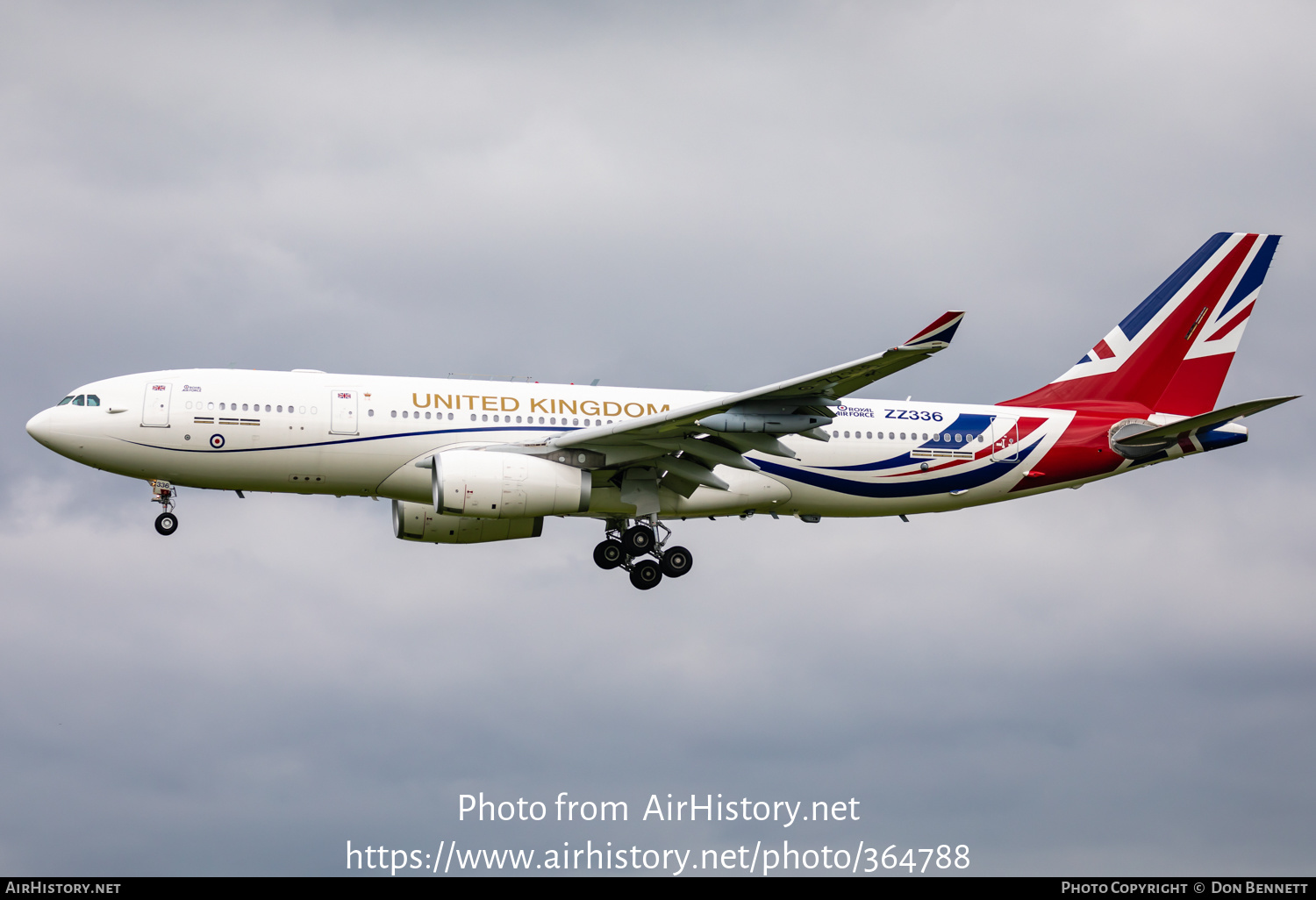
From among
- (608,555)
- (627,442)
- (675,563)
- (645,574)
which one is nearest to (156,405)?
(627,442)

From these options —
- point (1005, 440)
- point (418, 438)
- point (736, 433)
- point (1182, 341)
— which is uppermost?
point (1182, 341)

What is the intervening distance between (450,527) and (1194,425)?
2042 centimetres

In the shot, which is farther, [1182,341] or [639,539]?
[1182,341]

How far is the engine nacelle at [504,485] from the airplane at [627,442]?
0.05 m

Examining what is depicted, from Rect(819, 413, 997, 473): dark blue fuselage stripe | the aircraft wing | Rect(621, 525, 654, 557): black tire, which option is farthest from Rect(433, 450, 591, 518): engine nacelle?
Rect(819, 413, 997, 473): dark blue fuselage stripe

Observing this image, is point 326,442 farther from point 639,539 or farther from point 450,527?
point 639,539

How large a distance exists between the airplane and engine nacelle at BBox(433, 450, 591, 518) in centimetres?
5

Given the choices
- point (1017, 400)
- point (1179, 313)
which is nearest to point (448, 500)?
point (1017, 400)

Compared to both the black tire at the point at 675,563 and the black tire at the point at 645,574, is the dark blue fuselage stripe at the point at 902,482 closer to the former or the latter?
the black tire at the point at 675,563

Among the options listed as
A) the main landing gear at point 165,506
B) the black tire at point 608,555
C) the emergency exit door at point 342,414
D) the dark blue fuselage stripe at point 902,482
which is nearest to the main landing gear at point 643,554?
Result: the black tire at point 608,555

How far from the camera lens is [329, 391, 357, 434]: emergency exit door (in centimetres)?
3447

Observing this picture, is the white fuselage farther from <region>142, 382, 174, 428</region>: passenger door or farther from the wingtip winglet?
the wingtip winglet

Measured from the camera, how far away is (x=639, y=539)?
3662cm

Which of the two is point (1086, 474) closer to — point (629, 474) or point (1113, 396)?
point (1113, 396)
